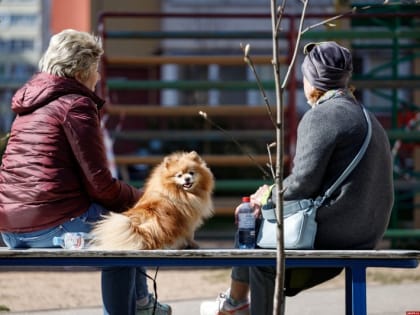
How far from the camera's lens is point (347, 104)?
16.9 feet

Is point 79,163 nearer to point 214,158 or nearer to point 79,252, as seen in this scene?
point 79,252

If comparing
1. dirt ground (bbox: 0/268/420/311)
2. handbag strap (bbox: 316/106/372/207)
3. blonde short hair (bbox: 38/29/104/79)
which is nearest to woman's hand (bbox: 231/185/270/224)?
handbag strap (bbox: 316/106/372/207)

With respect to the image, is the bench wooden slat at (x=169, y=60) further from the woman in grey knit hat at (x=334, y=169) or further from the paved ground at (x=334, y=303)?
the woman in grey knit hat at (x=334, y=169)

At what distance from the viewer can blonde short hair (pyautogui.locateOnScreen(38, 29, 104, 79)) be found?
5465 mm

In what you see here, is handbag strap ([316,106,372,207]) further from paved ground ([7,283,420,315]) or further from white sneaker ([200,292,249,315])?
paved ground ([7,283,420,315])

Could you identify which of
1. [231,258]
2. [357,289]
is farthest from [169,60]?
[357,289]

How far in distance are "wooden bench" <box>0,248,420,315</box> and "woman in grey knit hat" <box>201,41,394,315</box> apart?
0.19 metres

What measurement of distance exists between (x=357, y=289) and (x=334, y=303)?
265 cm

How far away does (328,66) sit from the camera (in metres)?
5.20

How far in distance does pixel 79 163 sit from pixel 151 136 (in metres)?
5.31

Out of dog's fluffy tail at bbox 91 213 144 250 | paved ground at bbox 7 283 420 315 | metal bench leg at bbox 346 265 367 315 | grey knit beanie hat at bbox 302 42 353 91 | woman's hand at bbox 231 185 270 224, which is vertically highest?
grey knit beanie hat at bbox 302 42 353 91

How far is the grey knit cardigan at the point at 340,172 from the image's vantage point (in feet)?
16.5

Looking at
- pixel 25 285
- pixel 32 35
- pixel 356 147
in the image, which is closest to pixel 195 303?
pixel 25 285

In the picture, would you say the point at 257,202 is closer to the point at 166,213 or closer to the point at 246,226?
the point at 246,226
